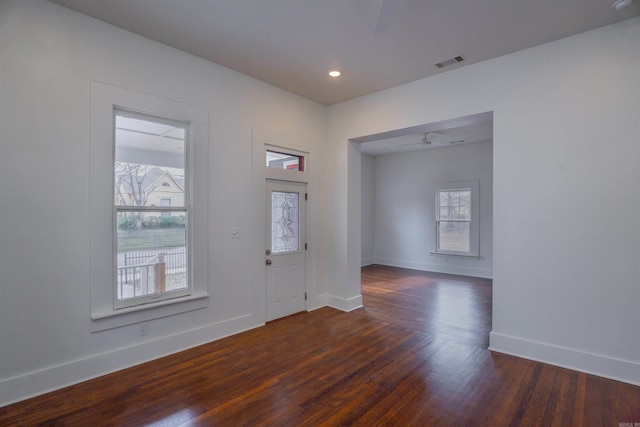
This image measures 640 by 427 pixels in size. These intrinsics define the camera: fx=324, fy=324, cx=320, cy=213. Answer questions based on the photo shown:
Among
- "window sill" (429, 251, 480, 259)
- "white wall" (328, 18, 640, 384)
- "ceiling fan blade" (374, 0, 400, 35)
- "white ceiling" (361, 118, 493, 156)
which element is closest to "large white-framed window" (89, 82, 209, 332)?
"ceiling fan blade" (374, 0, 400, 35)

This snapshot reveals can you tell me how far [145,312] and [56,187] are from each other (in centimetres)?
140

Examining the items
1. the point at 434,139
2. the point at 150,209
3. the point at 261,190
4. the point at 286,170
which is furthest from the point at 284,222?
the point at 434,139

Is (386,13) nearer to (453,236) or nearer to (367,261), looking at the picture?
(453,236)

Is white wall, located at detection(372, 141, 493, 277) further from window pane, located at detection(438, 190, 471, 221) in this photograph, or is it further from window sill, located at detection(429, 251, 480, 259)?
window pane, located at detection(438, 190, 471, 221)

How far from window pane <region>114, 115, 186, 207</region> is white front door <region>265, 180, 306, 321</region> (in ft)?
4.10

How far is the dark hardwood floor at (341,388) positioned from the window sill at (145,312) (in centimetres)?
44

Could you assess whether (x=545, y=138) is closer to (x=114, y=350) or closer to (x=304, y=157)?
(x=304, y=157)

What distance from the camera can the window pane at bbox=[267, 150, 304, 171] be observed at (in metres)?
4.50

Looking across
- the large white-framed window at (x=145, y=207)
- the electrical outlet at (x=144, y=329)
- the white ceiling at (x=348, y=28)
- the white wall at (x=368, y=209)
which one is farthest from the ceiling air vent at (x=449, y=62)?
the white wall at (x=368, y=209)

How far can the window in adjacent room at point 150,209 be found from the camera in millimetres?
3170

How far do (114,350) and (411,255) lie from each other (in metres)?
7.12

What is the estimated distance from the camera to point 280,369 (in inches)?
122

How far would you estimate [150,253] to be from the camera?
132 inches

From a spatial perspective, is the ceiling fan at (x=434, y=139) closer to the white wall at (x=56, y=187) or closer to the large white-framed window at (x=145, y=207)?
the large white-framed window at (x=145, y=207)
